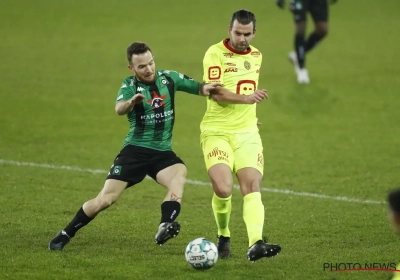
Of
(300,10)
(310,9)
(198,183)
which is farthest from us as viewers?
(310,9)

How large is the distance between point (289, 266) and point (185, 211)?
2893mm

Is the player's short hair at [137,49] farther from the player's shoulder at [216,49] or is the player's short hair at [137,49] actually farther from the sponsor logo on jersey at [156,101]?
the player's shoulder at [216,49]

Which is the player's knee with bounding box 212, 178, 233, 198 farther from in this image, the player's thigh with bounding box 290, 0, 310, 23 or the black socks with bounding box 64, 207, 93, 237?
the player's thigh with bounding box 290, 0, 310, 23

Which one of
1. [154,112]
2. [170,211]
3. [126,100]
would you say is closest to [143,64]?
[126,100]

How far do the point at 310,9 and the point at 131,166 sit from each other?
460 inches

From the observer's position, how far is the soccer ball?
7672 millimetres

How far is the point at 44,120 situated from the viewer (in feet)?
54.4

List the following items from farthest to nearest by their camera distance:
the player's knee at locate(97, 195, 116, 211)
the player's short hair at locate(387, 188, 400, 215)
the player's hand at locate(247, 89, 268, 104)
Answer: the player's knee at locate(97, 195, 116, 211)
the player's hand at locate(247, 89, 268, 104)
the player's short hair at locate(387, 188, 400, 215)

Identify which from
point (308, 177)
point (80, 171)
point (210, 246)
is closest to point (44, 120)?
point (80, 171)

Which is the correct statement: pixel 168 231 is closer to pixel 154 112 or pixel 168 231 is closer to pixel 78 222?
pixel 78 222

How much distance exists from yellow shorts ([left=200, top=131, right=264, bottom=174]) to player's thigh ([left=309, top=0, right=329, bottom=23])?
11.2 m

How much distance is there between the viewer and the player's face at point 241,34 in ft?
27.3

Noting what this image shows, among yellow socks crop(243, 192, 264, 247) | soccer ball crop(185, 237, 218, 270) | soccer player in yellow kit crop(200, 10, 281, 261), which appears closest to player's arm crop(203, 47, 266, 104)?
soccer player in yellow kit crop(200, 10, 281, 261)

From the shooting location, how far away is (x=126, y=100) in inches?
326
